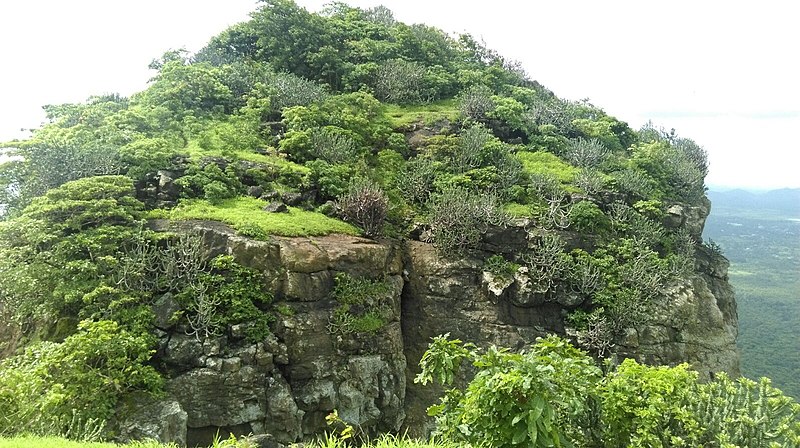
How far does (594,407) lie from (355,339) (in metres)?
6.11

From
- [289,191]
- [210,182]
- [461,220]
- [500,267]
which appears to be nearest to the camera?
[210,182]

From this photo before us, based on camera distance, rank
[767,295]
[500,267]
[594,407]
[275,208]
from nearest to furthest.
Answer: [594,407] → [275,208] → [500,267] → [767,295]

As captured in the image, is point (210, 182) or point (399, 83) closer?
point (210, 182)

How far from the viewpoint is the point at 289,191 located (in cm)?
1326

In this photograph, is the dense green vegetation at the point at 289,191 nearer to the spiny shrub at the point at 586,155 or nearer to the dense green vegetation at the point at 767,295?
the spiny shrub at the point at 586,155

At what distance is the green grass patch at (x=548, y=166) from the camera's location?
1599 cm

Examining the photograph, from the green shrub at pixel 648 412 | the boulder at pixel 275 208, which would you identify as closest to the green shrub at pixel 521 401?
the green shrub at pixel 648 412

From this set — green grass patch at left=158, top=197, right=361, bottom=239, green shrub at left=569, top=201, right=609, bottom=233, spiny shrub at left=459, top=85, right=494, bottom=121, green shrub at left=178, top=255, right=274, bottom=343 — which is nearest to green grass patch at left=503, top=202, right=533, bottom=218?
green shrub at left=569, top=201, right=609, bottom=233

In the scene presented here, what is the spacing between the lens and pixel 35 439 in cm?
544

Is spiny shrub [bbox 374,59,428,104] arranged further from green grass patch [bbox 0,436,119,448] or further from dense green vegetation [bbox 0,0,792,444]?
green grass patch [bbox 0,436,119,448]

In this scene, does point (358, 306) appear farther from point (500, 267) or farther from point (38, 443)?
point (38, 443)

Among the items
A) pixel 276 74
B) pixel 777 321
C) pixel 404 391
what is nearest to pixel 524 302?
pixel 404 391

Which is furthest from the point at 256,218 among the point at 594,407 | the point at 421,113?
the point at 421,113

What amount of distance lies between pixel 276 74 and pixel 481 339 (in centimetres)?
Answer: 1488
